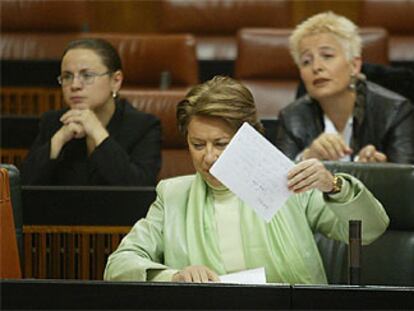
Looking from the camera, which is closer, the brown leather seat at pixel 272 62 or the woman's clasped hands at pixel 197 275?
the woman's clasped hands at pixel 197 275

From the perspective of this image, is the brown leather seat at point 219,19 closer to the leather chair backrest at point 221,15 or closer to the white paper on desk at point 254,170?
the leather chair backrest at point 221,15

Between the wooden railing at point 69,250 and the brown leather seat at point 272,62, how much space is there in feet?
4.76

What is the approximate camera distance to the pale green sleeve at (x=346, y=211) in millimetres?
1685

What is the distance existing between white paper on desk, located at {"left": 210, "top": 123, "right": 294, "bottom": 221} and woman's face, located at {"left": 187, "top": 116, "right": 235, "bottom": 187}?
0.51 ft

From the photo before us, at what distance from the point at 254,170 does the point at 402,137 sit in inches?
43.5

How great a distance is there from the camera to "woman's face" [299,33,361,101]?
8.50 ft

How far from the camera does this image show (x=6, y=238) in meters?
1.58

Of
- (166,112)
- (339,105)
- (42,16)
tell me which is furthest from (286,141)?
(42,16)

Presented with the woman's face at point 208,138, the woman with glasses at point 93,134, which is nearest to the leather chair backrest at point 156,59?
the woman with glasses at point 93,134

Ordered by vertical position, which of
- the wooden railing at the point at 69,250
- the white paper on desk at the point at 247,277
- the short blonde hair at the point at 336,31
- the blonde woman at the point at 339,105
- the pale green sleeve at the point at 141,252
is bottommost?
the wooden railing at the point at 69,250

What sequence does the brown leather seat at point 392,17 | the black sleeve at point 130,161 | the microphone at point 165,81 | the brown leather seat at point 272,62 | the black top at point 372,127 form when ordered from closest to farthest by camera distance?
the black sleeve at point 130,161, the black top at point 372,127, the microphone at point 165,81, the brown leather seat at point 272,62, the brown leather seat at point 392,17

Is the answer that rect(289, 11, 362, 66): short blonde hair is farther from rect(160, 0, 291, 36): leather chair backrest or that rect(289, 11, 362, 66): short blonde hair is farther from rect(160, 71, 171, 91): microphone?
rect(160, 0, 291, 36): leather chair backrest

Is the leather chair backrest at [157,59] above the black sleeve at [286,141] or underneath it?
above

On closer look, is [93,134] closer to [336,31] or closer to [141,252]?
[336,31]
